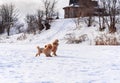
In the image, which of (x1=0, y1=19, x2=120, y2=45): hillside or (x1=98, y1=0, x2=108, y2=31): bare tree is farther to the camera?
(x1=98, y1=0, x2=108, y2=31): bare tree

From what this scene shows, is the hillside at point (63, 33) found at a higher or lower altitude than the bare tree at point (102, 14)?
lower

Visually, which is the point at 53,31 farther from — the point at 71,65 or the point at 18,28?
the point at 71,65

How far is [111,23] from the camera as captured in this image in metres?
32.7

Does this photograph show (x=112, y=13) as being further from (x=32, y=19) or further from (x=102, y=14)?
(x=32, y=19)

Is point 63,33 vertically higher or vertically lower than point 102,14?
lower

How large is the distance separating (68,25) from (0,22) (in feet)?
94.6

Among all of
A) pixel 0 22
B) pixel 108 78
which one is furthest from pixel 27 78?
pixel 0 22

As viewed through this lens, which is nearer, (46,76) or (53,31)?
(46,76)

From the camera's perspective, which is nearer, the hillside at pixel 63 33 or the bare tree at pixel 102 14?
the hillside at pixel 63 33

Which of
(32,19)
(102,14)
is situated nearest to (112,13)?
(102,14)

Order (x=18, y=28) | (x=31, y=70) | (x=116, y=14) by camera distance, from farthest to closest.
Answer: (x=18, y=28) < (x=116, y=14) < (x=31, y=70)

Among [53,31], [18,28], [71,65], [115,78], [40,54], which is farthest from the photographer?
[18,28]

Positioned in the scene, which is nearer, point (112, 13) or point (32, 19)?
point (112, 13)

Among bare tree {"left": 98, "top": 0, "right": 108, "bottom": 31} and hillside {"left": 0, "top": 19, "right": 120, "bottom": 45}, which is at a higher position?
bare tree {"left": 98, "top": 0, "right": 108, "bottom": 31}
